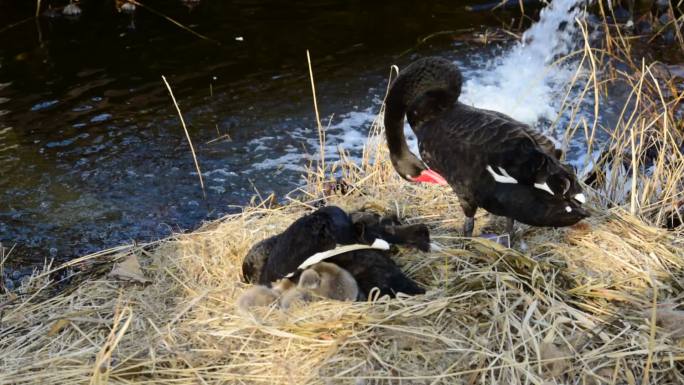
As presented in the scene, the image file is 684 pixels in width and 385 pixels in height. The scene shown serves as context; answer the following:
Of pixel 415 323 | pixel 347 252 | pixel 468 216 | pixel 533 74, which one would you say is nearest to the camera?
pixel 415 323

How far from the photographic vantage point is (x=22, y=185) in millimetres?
5328

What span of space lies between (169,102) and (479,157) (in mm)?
4504

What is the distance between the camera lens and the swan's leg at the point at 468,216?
3.19 meters

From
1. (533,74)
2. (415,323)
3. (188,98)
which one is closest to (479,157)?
(415,323)

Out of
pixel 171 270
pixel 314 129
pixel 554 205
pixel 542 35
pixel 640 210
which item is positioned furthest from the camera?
pixel 542 35

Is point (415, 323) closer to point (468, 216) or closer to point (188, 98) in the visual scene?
point (468, 216)

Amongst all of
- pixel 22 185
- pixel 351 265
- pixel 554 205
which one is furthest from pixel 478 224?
pixel 22 185

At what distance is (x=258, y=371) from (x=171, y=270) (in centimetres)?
100

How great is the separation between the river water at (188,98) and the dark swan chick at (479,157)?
4.32ft

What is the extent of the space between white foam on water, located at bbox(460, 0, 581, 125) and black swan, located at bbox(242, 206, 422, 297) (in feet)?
9.03

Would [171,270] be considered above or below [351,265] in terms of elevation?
below

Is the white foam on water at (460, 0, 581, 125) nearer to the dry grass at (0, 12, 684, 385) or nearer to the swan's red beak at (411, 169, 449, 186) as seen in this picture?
the swan's red beak at (411, 169, 449, 186)

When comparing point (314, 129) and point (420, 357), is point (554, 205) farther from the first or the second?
point (314, 129)

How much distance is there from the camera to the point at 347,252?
2887mm
